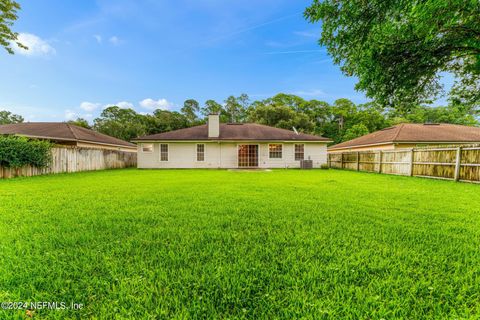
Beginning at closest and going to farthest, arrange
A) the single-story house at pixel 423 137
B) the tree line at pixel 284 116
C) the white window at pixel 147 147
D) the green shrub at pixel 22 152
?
the green shrub at pixel 22 152
the single-story house at pixel 423 137
the white window at pixel 147 147
the tree line at pixel 284 116

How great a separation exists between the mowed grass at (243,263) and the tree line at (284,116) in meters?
29.7

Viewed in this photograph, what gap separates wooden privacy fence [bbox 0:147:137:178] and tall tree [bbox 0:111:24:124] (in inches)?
1946

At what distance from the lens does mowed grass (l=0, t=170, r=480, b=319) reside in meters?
1.44

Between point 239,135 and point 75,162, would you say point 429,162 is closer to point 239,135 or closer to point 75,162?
point 239,135

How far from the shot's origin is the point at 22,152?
31.4 feet

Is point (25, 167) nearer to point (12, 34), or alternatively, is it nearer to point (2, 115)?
point (12, 34)

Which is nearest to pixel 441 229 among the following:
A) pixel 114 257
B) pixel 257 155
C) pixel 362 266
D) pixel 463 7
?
pixel 362 266

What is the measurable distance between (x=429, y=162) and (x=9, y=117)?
7067cm

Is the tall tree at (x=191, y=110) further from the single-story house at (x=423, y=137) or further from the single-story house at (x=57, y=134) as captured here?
the single-story house at (x=423, y=137)

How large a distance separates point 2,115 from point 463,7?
7034 centimetres

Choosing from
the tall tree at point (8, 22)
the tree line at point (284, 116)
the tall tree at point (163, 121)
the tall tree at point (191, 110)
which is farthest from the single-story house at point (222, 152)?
the tall tree at point (191, 110)

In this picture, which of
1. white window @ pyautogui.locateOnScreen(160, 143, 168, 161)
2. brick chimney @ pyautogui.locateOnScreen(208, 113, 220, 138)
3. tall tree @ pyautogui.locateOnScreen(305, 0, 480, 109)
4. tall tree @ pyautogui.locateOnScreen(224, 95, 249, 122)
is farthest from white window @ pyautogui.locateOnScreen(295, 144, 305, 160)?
tall tree @ pyautogui.locateOnScreen(224, 95, 249, 122)

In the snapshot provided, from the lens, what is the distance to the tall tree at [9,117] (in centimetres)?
4541

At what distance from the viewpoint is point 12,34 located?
11102mm
